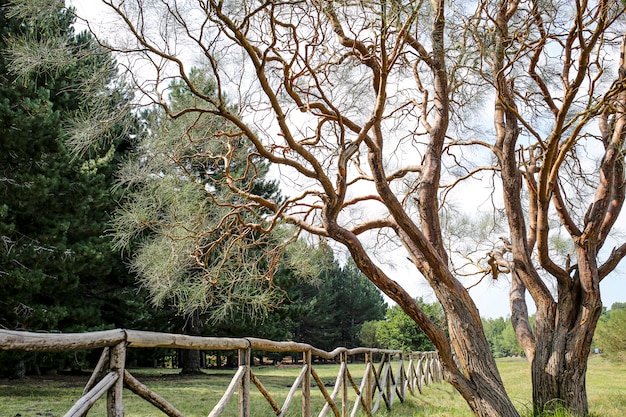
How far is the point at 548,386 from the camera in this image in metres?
5.33

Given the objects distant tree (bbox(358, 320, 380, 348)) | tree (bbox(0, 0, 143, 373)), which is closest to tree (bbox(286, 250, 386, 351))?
distant tree (bbox(358, 320, 380, 348))

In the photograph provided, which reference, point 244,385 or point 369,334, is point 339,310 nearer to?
point 369,334

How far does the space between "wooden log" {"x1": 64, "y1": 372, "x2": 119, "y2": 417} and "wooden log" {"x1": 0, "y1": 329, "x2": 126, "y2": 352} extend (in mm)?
117

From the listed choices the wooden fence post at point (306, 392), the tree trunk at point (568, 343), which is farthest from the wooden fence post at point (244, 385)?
the tree trunk at point (568, 343)

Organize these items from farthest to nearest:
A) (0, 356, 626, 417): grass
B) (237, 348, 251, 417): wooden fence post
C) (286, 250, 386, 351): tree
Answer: (286, 250, 386, 351): tree, (0, 356, 626, 417): grass, (237, 348, 251, 417): wooden fence post

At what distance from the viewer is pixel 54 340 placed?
163 cm

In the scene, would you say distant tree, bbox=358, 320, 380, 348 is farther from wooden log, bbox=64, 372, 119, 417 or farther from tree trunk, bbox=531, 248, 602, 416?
wooden log, bbox=64, 372, 119, 417

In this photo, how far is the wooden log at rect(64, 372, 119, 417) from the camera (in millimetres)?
1685

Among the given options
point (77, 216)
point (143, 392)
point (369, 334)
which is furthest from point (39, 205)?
point (369, 334)

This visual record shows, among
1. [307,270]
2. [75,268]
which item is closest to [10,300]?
[75,268]

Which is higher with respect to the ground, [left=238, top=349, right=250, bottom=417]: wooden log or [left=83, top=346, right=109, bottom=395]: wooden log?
[left=83, top=346, right=109, bottom=395]: wooden log

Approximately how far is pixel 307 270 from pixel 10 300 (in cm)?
542

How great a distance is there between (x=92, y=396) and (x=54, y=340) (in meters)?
0.25

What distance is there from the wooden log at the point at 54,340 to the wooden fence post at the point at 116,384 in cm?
3
